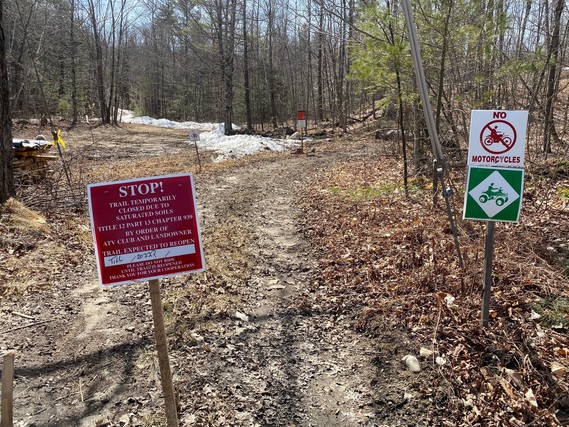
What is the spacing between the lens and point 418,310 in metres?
4.14

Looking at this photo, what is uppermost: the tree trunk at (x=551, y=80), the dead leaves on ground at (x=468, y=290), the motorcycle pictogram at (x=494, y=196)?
the tree trunk at (x=551, y=80)

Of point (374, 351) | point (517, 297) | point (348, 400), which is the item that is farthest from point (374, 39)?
point (348, 400)

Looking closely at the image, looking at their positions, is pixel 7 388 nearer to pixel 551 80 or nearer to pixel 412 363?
pixel 412 363

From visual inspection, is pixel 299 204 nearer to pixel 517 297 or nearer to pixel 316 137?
pixel 517 297

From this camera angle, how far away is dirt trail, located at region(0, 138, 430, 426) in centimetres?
306

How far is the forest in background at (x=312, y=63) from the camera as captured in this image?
6.78 meters

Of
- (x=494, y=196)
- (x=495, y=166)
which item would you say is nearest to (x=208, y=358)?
(x=494, y=196)

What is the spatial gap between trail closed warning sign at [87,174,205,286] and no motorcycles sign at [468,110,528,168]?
7.97 feet

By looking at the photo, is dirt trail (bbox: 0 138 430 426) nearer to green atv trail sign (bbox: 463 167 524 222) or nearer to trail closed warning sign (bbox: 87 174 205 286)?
trail closed warning sign (bbox: 87 174 205 286)

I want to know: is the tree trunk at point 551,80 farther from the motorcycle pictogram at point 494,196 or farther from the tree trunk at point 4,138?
the tree trunk at point 4,138

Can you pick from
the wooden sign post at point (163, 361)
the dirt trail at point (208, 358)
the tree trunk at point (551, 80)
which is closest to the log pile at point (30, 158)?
the dirt trail at point (208, 358)

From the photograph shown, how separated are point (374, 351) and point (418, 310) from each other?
0.73 metres

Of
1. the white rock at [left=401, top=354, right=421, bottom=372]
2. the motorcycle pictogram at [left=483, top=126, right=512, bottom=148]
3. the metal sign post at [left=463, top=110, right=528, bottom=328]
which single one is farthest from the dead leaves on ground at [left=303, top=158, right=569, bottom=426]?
the motorcycle pictogram at [left=483, top=126, right=512, bottom=148]

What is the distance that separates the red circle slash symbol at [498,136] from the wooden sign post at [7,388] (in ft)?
→ 11.9
